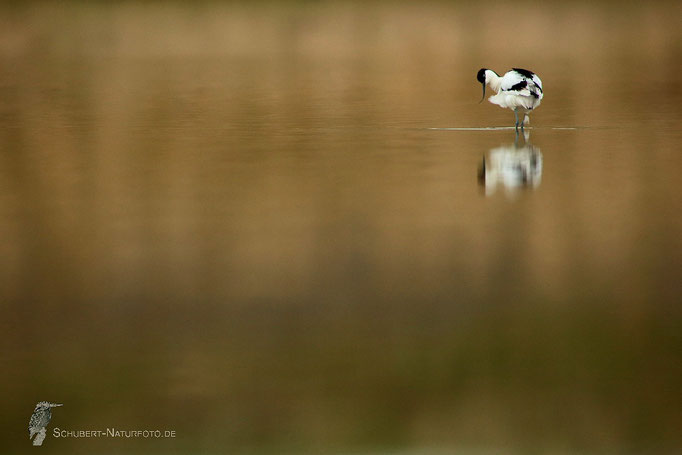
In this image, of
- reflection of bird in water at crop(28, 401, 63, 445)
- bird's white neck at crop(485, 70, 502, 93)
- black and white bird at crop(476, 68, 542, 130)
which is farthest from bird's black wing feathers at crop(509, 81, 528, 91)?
reflection of bird in water at crop(28, 401, 63, 445)

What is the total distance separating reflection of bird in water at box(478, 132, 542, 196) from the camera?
3383mm

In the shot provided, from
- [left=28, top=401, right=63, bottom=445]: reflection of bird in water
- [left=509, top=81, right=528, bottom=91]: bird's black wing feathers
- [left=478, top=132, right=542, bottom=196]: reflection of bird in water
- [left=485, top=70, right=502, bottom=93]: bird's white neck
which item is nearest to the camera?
[left=28, top=401, right=63, bottom=445]: reflection of bird in water

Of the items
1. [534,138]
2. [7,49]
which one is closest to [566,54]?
[7,49]

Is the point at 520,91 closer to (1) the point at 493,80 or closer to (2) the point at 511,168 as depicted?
(1) the point at 493,80

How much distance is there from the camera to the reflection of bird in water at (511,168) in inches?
133

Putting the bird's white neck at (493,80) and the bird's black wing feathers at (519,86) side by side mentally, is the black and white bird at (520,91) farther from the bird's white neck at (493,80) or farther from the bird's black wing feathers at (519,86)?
the bird's white neck at (493,80)

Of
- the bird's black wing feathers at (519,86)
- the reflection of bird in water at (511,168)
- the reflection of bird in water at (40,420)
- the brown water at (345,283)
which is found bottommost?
the reflection of bird in water at (511,168)

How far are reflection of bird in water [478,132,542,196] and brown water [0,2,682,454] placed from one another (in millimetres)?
18

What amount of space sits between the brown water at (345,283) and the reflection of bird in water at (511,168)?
0.06 ft

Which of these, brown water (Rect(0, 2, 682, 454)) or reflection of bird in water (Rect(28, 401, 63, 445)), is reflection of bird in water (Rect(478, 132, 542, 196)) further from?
reflection of bird in water (Rect(28, 401, 63, 445))

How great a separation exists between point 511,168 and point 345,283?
1764mm

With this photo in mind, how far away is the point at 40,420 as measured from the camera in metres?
1.42

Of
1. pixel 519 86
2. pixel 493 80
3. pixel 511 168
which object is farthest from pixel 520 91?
pixel 511 168

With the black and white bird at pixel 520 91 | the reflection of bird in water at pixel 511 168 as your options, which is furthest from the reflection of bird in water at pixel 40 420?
the black and white bird at pixel 520 91
